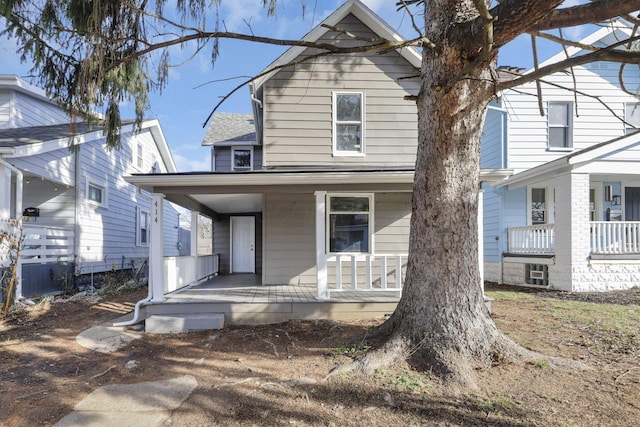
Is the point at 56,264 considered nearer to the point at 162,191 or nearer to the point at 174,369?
the point at 162,191

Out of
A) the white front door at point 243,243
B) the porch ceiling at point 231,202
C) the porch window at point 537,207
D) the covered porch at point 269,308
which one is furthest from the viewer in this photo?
the white front door at point 243,243

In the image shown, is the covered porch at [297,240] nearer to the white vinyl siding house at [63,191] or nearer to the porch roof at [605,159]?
the white vinyl siding house at [63,191]

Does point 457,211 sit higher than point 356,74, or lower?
lower

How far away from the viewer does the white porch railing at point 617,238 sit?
8.82 meters

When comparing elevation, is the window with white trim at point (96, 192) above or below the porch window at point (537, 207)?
above

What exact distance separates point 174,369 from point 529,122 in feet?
36.2

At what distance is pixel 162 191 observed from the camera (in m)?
6.43

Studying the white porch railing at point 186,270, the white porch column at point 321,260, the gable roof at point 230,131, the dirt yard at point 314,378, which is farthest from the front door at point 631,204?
the white porch railing at point 186,270

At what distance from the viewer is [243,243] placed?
462 inches

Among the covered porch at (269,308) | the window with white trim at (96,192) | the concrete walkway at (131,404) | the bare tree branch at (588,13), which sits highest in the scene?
the bare tree branch at (588,13)

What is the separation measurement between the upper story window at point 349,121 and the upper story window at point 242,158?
516cm

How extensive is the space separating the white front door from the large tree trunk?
8.10m

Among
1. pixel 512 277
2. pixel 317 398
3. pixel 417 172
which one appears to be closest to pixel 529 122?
pixel 512 277

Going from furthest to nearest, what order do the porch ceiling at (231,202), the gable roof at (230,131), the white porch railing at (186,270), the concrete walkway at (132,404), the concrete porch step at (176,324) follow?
1. the gable roof at (230,131)
2. the porch ceiling at (231,202)
3. the white porch railing at (186,270)
4. the concrete porch step at (176,324)
5. the concrete walkway at (132,404)
